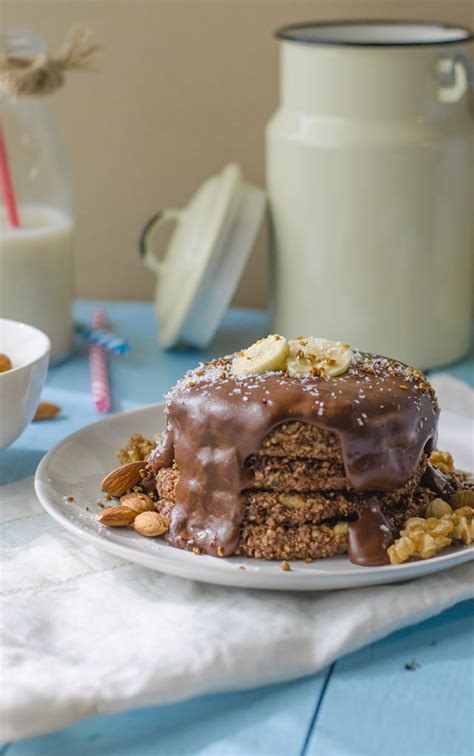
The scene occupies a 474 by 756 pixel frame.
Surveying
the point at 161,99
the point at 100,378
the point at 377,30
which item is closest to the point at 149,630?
the point at 100,378

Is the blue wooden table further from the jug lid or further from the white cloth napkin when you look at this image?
the jug lid

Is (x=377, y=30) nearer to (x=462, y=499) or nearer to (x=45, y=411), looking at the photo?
(x=45, y=411)

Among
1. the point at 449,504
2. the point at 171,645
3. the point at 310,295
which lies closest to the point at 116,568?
the point at 171,645

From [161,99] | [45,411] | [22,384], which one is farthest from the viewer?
[161,99]

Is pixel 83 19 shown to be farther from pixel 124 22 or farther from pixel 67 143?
pixel 67 143

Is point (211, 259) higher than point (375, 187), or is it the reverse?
point (375, 187)

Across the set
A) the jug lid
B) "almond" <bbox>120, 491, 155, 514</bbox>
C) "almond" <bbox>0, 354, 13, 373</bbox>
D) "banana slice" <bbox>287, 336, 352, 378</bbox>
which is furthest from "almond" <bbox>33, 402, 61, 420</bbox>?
"banana slice" <bbox>287, 336, 352, 378</bbox>

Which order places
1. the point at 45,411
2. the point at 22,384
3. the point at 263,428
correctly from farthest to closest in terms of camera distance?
1. the point at 45,411
2. the point at 22,384
3. the point at 263,428

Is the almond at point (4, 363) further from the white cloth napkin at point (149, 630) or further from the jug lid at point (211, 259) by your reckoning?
the jug lid at point (211, 259)
